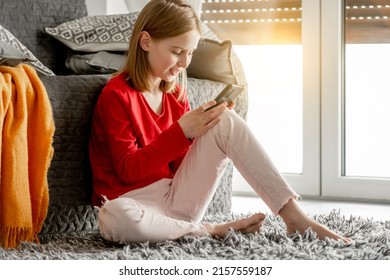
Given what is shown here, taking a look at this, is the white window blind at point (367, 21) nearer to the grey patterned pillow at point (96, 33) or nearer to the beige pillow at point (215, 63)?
the beige pillow at point (215, 63)

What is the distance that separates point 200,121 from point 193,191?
17 cm

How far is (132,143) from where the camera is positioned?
1.83 metres

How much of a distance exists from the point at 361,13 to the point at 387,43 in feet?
0.48

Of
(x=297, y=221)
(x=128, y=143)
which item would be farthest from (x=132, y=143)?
(x=297, y=221)

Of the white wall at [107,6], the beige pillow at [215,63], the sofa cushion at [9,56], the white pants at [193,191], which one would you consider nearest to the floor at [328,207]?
the beige pillow at [215,63]

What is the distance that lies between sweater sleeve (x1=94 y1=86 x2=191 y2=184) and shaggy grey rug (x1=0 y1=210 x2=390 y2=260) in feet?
0.60

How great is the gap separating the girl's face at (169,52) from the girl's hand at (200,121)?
0.55ft

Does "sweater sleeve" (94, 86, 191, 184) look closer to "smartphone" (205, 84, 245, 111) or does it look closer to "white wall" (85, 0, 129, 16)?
"smartphone" (205, 84, 245, 111)

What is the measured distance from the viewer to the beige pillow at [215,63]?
2367mm

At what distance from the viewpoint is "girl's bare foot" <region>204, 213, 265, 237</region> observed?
5.91 feet

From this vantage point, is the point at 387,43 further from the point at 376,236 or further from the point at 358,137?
the point at 376,236

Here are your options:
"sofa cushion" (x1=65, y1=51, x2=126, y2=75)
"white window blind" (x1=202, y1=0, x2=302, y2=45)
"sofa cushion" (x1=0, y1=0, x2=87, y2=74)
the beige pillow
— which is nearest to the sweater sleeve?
"sofa cushion" (x1=65, y1=51, x2=126, y2=75)

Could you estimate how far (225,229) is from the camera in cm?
180
